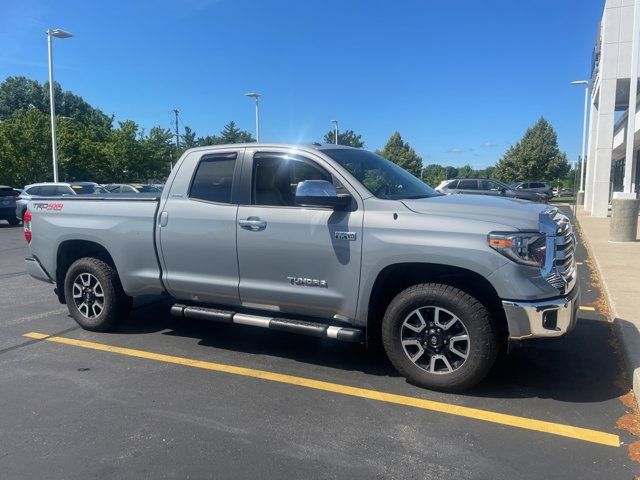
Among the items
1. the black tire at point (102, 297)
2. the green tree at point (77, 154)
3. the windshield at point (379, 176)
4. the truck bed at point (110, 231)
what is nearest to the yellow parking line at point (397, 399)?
the black tire at point (102, 297)

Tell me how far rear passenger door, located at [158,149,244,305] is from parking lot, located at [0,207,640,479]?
692 mm

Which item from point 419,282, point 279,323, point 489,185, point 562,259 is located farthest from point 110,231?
point 489,185

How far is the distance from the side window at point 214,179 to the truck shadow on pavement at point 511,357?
1551 mm

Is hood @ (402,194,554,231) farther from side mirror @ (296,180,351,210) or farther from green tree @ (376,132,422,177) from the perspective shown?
green tree @ (376,132,422,177)

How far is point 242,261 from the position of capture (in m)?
4.68

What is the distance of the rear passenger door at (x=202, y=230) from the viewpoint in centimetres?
478

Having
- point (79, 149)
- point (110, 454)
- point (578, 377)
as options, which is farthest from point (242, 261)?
point (79, 149)

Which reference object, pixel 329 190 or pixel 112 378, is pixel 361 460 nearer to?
pixel 329 190

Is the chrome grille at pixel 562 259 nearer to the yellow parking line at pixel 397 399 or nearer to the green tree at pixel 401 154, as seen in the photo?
the yellow parking line at pixel 397 399

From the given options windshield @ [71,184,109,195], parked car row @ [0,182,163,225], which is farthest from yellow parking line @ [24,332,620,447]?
windshield @ [71,184,109,195]

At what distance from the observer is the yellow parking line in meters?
3.45

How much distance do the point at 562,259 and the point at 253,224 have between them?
2.54 meters

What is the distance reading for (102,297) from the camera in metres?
5.67

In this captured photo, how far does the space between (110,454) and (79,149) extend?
38.1 m
